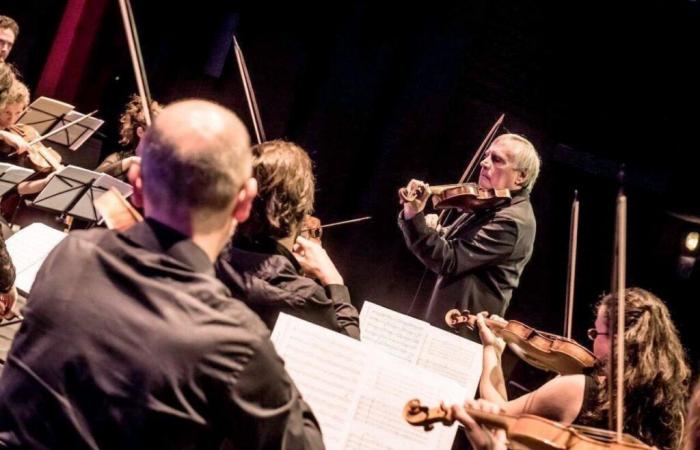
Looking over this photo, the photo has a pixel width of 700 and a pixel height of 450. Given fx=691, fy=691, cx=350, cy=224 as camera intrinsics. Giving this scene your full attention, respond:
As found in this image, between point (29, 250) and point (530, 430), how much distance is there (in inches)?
94.8

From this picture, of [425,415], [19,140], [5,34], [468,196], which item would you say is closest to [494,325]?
[468,196]

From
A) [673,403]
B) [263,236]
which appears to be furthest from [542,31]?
[263,236]

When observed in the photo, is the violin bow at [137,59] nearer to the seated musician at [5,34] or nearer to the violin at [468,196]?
the violin at [468,196]

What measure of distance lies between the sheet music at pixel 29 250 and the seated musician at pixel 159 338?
189 centimetres

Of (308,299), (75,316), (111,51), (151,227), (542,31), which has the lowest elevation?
(111,51)

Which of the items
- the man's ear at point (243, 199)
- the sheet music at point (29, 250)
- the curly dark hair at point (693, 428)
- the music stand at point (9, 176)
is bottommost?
the sheet music at point (29, 250)

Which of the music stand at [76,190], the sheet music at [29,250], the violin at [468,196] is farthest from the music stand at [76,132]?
the violin at [468,196]

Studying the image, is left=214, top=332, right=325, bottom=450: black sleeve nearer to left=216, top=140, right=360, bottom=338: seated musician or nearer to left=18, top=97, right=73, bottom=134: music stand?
Result: left=216, top=140, right=360, bottom=338: seated musician

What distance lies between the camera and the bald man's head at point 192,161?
127cm

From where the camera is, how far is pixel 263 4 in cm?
639

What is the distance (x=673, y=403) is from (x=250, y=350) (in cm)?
196

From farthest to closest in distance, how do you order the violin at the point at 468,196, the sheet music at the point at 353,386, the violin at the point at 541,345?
the violin at the point at 468,196
the violin at the point at 541,345
the sheet music at the point at 353,386

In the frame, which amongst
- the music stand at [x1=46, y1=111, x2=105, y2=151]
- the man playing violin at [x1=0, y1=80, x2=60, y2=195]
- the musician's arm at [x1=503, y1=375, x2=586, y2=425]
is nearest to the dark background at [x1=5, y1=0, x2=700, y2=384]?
the music stand at [x1=46, y1=111, x2=105, y2=151]

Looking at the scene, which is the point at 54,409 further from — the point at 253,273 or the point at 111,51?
the point at 111,51
